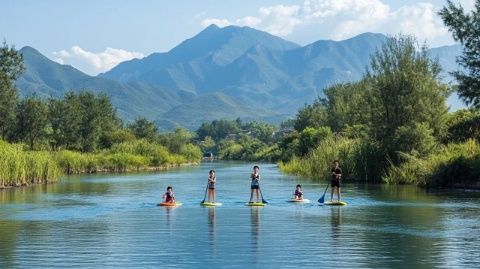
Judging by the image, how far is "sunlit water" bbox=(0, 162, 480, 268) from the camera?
20750 mm

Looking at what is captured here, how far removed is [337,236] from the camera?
26.0 meters

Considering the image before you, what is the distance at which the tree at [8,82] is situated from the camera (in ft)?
263

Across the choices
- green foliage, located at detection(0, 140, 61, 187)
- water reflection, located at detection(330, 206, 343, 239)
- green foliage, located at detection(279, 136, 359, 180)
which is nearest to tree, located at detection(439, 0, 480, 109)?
green foliage, located at detection(279, 136, 359, 180)

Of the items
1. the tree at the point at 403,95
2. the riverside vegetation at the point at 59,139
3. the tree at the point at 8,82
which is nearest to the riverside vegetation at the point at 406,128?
the tree at the point at 403,95

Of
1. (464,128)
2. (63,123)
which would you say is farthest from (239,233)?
(63,123)

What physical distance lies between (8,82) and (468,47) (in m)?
49.7

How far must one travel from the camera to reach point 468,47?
58812mm

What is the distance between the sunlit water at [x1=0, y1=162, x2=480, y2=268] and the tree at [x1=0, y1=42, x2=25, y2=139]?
38.3 m

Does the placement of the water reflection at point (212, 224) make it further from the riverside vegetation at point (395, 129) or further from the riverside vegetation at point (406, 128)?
the riverside vegetation at point (406, 128)

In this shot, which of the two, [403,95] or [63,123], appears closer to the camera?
[403,95]

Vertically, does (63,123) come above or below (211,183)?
above

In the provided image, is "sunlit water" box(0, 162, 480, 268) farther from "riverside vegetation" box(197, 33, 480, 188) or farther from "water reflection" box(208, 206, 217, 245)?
"riverside vegetation" box(197, 33, 480, 188)

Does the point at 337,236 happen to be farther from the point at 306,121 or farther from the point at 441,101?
the point at 306,121

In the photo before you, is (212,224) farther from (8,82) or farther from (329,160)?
(8,82)
